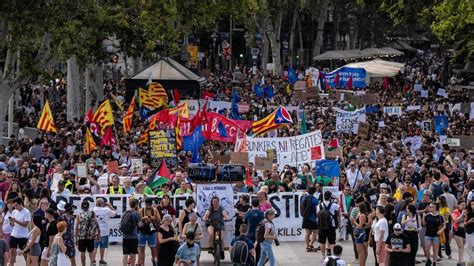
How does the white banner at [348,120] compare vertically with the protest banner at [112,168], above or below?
above

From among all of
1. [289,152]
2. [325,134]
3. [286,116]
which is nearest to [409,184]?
[289,152]

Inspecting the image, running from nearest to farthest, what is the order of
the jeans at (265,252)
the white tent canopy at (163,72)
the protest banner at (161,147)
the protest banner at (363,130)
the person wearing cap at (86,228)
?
the jeans at (265,252)
the person wearing cap at (86,228)
the protest banner at (161,147)
the protest banner at (363,130)
the white tent canopy at (163,72)

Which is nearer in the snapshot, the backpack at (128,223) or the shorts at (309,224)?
the backpack at (128,223)

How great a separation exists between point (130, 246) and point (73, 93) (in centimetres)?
2162

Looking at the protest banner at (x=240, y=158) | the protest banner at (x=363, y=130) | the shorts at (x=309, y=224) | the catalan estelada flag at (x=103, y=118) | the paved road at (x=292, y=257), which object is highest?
the catalan estelada flag at (x=103, y=118)

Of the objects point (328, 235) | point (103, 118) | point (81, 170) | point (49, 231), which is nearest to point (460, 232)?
point (328, 235)

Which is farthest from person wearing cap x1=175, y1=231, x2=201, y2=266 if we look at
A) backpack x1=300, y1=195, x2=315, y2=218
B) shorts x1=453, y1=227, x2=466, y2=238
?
shorts x1=453, y1=227, x2=466, y2=238

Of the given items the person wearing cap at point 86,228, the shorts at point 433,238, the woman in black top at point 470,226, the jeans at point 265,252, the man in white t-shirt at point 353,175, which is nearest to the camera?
the jeans at point 265,252

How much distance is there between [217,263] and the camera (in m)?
20.8

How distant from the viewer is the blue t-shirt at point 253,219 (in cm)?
2009

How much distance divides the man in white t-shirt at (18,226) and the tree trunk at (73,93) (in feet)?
68.9

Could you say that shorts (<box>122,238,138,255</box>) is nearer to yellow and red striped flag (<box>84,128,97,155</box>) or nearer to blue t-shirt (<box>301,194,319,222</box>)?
blue t-shirt (<box>301,194,319,222</box>)

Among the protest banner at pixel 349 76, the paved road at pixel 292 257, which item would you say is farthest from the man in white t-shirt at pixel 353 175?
the protest banner at pixel 349 76

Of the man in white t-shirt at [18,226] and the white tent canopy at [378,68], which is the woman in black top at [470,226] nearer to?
the man in white t-shirt at [18,226]
